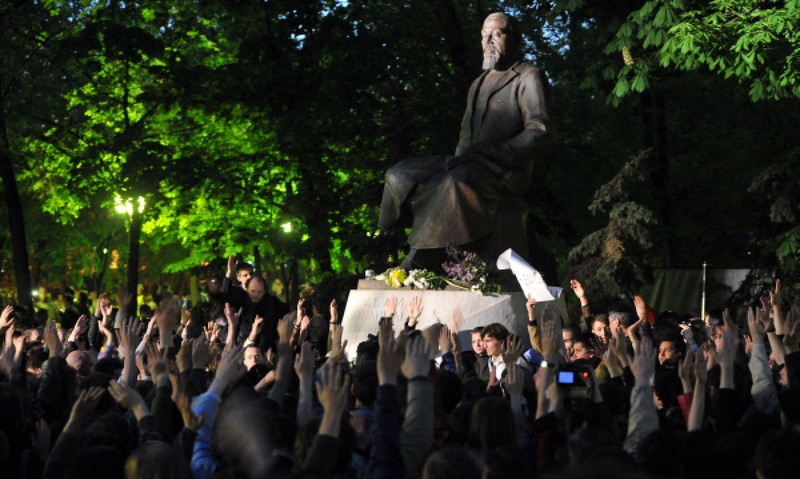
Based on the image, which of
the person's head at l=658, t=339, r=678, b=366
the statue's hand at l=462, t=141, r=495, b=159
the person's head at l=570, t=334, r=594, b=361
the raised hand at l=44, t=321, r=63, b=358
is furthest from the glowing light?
the raised hand at l=44, t=321, r=63, b=358

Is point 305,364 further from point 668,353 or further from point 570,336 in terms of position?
point 570,336

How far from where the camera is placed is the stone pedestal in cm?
1354

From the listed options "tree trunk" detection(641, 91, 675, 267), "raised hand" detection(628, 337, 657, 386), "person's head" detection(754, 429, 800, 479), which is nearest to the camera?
"person's head" detection(754, 429, 800, 479)

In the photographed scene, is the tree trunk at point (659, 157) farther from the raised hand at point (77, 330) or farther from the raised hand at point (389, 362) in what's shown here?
the raised hand at point (389, 362)

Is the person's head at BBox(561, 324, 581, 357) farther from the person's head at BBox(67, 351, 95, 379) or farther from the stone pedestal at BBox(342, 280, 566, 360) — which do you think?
the person's head at BBox(67, 351, 95, 379)

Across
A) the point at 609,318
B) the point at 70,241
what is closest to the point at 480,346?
the point at 609,318

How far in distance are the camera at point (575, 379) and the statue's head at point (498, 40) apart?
7154mm

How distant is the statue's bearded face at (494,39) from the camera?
14.4 metres

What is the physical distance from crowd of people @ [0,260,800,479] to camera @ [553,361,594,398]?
0.05 ft

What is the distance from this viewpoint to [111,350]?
11203 mm

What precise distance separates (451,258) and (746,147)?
1812 centimetres

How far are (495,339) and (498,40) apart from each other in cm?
532

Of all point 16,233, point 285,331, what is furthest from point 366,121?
point 285,331

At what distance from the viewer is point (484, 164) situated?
13961mm
